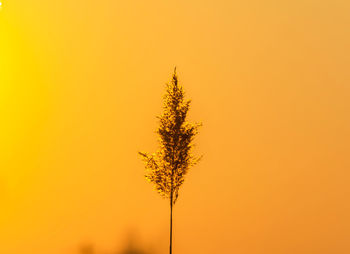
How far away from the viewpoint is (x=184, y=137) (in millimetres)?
18609

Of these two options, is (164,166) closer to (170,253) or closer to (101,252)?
(170,253)

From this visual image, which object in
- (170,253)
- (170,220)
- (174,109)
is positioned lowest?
(170,253)

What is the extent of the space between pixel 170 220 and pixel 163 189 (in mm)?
1212

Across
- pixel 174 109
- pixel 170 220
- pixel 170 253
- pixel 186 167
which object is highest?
pixel 174 109

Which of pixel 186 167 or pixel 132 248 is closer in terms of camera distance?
pixel 186 167

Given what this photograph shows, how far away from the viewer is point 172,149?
18578 millimetres

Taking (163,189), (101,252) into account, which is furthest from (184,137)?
(101,252)

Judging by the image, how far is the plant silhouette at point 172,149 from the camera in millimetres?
18328

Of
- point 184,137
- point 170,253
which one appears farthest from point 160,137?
point 170,253

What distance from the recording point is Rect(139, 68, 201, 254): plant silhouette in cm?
1833

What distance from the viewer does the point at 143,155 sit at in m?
18.8

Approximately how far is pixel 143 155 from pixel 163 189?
59.6 inches

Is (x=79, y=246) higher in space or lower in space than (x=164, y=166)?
lower

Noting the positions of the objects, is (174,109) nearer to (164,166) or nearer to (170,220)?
(164,166)
